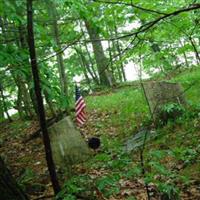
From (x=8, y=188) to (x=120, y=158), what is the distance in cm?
148

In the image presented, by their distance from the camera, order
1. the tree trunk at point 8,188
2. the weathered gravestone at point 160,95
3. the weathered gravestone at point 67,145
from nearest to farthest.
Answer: the tree trunk at point 8,188
the weathered gravestone at point 67,145
the weathered gravestone at point 160,95

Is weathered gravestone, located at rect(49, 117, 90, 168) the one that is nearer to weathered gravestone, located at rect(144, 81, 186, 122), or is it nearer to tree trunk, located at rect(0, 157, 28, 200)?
weathered gravestone, located at rect(144, 81, 186, 122)

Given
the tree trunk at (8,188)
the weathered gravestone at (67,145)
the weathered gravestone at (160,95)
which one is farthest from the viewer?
the weathered gravestone at (160,95)

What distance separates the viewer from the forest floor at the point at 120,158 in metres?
3.54

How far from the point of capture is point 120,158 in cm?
449

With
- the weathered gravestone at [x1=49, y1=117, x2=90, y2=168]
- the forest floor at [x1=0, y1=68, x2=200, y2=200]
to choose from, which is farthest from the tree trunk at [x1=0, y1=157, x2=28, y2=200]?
the weathered gravestone at [x1=49, y1=117, x2=90, y2=168]

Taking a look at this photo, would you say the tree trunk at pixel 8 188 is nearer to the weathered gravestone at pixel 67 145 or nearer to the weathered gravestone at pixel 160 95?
the weathered gravestone at pixel 67 145

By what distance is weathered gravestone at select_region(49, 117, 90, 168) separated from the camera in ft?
24.0

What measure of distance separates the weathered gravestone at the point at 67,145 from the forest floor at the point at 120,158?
339 mm

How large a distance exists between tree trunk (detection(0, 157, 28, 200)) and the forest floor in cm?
47

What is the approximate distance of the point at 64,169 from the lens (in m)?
6.63

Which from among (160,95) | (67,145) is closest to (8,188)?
(67,145)

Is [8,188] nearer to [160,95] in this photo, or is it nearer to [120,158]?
[120,158]

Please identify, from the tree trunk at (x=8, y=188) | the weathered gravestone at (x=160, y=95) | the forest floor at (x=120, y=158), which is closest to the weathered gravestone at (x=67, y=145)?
the forest floor at (x=120, y=158)
